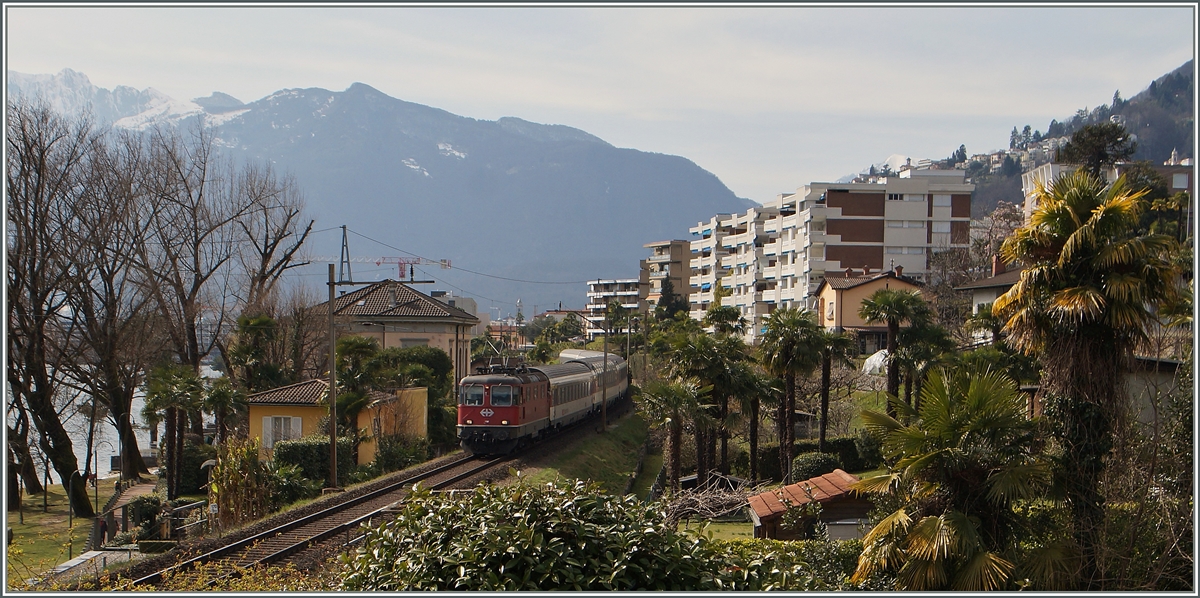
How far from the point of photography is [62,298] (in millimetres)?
33500

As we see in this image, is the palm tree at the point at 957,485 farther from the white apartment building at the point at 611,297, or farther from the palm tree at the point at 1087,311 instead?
the white apartment building at the point at 611,297

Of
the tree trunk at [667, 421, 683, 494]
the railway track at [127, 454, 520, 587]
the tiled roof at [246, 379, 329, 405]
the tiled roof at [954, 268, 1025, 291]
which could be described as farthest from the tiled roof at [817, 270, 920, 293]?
the railway track at [127, 454, 520, 587]

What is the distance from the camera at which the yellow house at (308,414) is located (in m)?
31.9

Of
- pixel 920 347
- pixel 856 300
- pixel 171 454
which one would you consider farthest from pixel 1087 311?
pixel 856 300

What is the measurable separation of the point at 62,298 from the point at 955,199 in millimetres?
63067

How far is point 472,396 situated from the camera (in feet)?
97.8

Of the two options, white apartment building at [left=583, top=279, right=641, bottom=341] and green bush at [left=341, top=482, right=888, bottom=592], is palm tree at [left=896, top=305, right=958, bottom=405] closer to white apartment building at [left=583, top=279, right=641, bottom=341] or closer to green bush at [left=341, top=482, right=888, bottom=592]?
green bush at [left=341, top=482, right=888, bottom=592]

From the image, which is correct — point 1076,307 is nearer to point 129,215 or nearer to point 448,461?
point 448,461

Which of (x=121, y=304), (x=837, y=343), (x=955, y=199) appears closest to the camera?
(x=837, y=343)

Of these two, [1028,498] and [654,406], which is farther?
[654,406]

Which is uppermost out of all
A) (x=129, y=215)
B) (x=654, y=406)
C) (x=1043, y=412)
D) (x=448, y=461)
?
(x=129, y=215)

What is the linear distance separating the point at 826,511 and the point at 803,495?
1.50ft

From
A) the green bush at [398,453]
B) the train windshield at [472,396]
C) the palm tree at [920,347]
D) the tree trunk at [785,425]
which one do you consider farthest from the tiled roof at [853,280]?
the train windshield at [472,396]

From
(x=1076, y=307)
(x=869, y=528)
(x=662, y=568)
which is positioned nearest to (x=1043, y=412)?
(x=1076, y=307)
